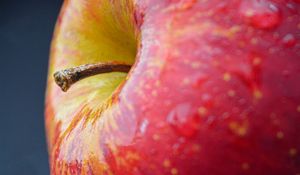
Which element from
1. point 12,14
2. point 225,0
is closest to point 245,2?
point 225,0

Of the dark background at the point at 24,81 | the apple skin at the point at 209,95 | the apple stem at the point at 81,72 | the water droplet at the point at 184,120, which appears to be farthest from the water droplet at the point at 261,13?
the dark background at the point at 24,81

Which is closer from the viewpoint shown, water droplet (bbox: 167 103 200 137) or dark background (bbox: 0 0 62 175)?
water droplet (bbox: 167 103 200 137)

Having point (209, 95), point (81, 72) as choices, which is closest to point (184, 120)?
point (209, 95)

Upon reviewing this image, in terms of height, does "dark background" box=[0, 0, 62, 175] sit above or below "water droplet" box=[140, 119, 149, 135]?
below

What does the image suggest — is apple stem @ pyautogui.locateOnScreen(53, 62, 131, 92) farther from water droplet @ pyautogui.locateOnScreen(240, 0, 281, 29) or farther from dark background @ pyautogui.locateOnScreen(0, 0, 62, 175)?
dark background @ pyautogui.locateOnScreen(0, 0, 62, 175)

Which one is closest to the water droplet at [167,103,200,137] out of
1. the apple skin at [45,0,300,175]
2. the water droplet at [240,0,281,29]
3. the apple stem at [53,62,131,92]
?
the apple skin at [45,0,300,175]
